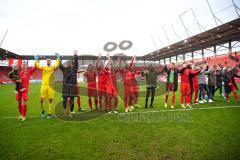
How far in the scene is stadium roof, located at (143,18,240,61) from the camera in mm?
30737

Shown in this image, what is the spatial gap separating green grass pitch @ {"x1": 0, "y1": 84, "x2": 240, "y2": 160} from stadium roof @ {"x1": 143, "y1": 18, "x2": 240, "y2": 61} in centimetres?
2600

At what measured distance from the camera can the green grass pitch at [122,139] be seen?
4.76m

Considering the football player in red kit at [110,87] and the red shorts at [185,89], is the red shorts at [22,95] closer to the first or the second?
the football player in red kit at [110,87]

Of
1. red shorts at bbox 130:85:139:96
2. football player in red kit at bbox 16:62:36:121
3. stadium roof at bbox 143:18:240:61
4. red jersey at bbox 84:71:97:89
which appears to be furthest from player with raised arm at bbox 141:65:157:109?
stadium roof at bbox 143:18:240:61

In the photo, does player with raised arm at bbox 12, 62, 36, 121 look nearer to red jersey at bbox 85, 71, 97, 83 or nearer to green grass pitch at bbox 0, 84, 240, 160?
green grass pitch at bbox 0, 84, 240, 160

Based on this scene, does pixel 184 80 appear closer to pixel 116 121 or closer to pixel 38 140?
pixel 116 121

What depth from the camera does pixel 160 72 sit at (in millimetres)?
11219

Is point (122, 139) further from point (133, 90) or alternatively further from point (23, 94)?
point (133, 90)

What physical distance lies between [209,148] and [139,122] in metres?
3.21

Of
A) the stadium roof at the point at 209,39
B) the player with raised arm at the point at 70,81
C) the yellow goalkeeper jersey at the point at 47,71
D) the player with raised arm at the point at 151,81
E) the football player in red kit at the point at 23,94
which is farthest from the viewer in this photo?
the stadium roof at the point at 209,39

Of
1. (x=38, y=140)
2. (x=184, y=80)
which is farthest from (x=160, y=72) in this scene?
(x=38, y=140)

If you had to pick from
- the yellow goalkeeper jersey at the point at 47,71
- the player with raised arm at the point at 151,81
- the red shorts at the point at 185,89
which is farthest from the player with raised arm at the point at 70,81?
the red shorts at the point at 185,89

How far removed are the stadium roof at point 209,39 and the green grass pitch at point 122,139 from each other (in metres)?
26.0

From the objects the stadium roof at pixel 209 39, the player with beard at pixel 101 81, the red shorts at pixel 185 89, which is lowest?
the red shorts at pixel 185 89
